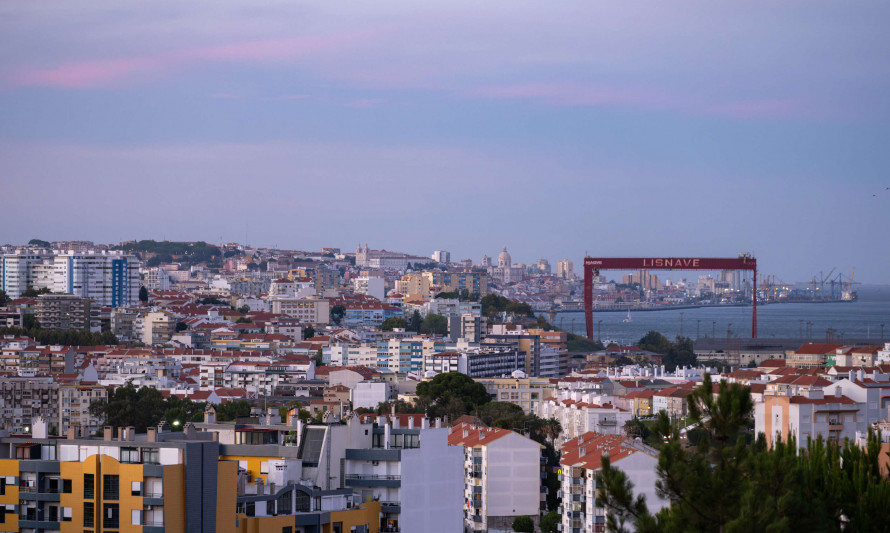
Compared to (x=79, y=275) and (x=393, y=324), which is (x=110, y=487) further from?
(x=79, y=275)

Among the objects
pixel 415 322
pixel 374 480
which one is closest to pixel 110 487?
pixel 374 480

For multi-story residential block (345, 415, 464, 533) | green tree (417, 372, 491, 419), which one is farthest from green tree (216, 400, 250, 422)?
multi-story residential block (345, 415, 464, 533)

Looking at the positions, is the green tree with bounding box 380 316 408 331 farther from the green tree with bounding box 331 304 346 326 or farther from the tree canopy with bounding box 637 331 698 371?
the tree canopy with bounding box 637 331 698 371

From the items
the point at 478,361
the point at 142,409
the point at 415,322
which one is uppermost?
the point at 415,322

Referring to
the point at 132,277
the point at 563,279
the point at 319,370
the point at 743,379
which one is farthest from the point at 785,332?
the point at 563,279

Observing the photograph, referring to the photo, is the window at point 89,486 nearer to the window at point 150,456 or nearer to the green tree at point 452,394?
the window at point 150,456

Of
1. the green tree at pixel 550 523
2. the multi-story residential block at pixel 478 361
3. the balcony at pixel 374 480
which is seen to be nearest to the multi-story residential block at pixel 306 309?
the multi-story residential block at pixel 478 361
